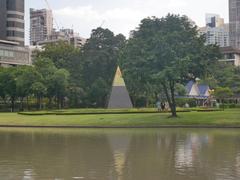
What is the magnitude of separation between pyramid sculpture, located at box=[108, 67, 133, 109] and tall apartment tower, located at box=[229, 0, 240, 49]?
10264 centimetres

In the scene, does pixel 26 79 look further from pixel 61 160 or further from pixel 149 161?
pixel 149 161

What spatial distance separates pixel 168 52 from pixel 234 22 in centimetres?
14192

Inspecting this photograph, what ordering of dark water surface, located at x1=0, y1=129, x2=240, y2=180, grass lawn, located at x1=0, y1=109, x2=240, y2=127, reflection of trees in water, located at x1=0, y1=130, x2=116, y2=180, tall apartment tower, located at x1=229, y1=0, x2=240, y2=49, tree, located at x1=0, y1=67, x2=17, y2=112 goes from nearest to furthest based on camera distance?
dark water surface, located at x1=0, y1=129, x2=240, y2=180
reflection of trees in water, located at x1=0, y1=130, x2=116, y2=180
grass lawn, located at x1=0, y1=109, x2=240, y2=127
tree, located at x1=0, y1=67, x2=17, y2=112
tall apartment tower, located at x1=229, y1=0, x2=240, y2=49

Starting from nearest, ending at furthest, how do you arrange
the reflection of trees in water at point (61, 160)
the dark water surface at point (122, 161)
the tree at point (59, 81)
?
the dark water surface at point (122, 161) < the reflection of trees in water at point (61, 160) < the tree at point (59, 81)

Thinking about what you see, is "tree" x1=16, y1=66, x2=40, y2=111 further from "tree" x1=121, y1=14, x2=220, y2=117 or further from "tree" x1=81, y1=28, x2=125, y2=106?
"tree" x1=121, y1=14, x2=220, y2=117

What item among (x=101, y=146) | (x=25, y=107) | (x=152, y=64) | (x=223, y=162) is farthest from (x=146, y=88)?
(x=223, y=162)

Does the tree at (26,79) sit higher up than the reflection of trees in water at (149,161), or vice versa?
the tree at (26,79)

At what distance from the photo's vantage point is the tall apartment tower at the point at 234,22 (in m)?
157

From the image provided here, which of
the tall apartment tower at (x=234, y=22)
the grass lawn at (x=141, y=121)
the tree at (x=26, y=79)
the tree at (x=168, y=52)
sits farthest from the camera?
the tall apartment tower at (x=234, y=22)

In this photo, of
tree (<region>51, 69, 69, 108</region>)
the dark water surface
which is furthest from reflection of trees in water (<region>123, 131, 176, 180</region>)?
tree (<region>51, 69, 69, 108</region>)

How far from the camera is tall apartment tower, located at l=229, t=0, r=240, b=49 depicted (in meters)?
157

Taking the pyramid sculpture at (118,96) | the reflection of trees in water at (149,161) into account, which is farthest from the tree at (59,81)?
the reflection of trees in water at (149,161)

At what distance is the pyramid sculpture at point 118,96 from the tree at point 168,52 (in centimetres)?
1882

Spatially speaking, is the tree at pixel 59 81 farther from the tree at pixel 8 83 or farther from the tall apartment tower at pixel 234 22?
the tall apartment tower at pixel 234 22
